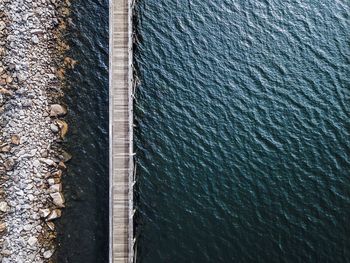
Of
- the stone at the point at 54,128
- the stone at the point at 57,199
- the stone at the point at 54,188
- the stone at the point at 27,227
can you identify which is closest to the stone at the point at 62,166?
the stone at the point at 54,188

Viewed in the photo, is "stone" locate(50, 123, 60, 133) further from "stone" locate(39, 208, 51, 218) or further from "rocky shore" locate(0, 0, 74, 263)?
"stone" locate(39, 208, 51, 218)

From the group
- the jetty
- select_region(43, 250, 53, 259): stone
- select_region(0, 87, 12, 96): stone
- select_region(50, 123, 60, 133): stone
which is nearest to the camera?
the jetty

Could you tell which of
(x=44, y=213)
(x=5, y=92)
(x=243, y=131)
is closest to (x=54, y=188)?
(x=44, y=213)

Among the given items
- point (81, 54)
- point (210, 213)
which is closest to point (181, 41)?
point (81, 54)

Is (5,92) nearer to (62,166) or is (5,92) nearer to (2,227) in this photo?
(62,166)

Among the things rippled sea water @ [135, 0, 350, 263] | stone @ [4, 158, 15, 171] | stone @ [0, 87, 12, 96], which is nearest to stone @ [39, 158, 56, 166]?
stone @ [4, 158, 15, 171]

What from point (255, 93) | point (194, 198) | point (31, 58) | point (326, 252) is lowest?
point (326, 252)

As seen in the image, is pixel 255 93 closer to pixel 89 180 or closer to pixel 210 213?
pixel 210 213
